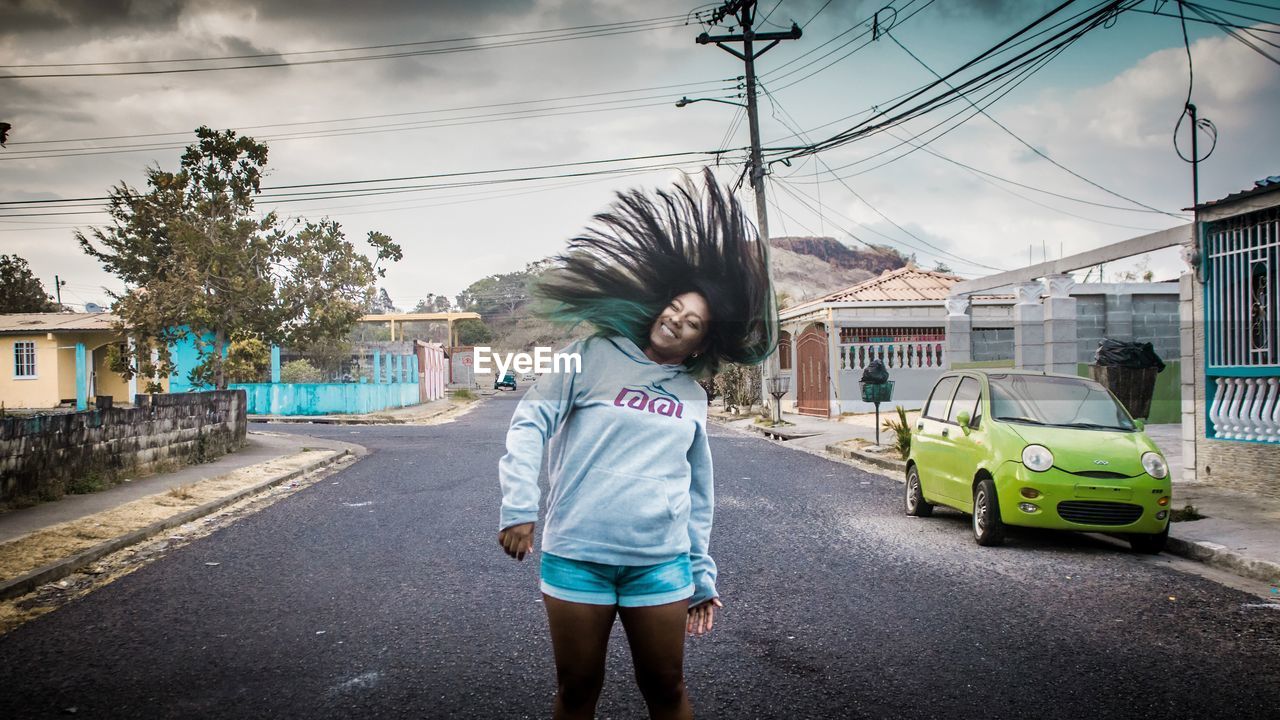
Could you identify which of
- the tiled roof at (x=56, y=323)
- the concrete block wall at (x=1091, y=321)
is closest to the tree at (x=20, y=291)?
the tiled roof at (x=56, y=323)

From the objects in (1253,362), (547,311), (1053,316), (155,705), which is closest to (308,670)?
(155,705)

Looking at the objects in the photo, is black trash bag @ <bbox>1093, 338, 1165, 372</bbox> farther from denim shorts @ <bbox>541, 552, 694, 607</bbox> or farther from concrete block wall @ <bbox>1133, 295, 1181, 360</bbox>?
denim shorts @ <bbox>541, 552, 694, 607</bbox>

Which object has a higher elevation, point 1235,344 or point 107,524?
→ point 1235,344

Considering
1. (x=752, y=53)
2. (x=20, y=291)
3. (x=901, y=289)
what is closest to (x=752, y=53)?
(x=752, y=53)

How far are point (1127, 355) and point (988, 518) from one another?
32.7 feet

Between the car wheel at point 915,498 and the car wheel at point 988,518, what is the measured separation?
154 cm

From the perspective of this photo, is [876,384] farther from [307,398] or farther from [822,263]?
[822,263]

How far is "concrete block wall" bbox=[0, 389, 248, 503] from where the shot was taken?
9.98 metres

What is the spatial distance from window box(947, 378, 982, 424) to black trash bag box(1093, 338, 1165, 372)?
27.4 ft

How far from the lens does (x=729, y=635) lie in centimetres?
518

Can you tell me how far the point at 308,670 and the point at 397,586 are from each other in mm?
1868

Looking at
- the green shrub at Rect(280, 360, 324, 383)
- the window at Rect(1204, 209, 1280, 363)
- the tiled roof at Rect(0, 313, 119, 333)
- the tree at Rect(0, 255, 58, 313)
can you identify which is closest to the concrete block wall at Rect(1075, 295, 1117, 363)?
the window at Rect(1204, 209, 1280, 363)

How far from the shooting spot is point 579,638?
266cm

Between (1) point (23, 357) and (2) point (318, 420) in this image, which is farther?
(1) point (23, 357)
